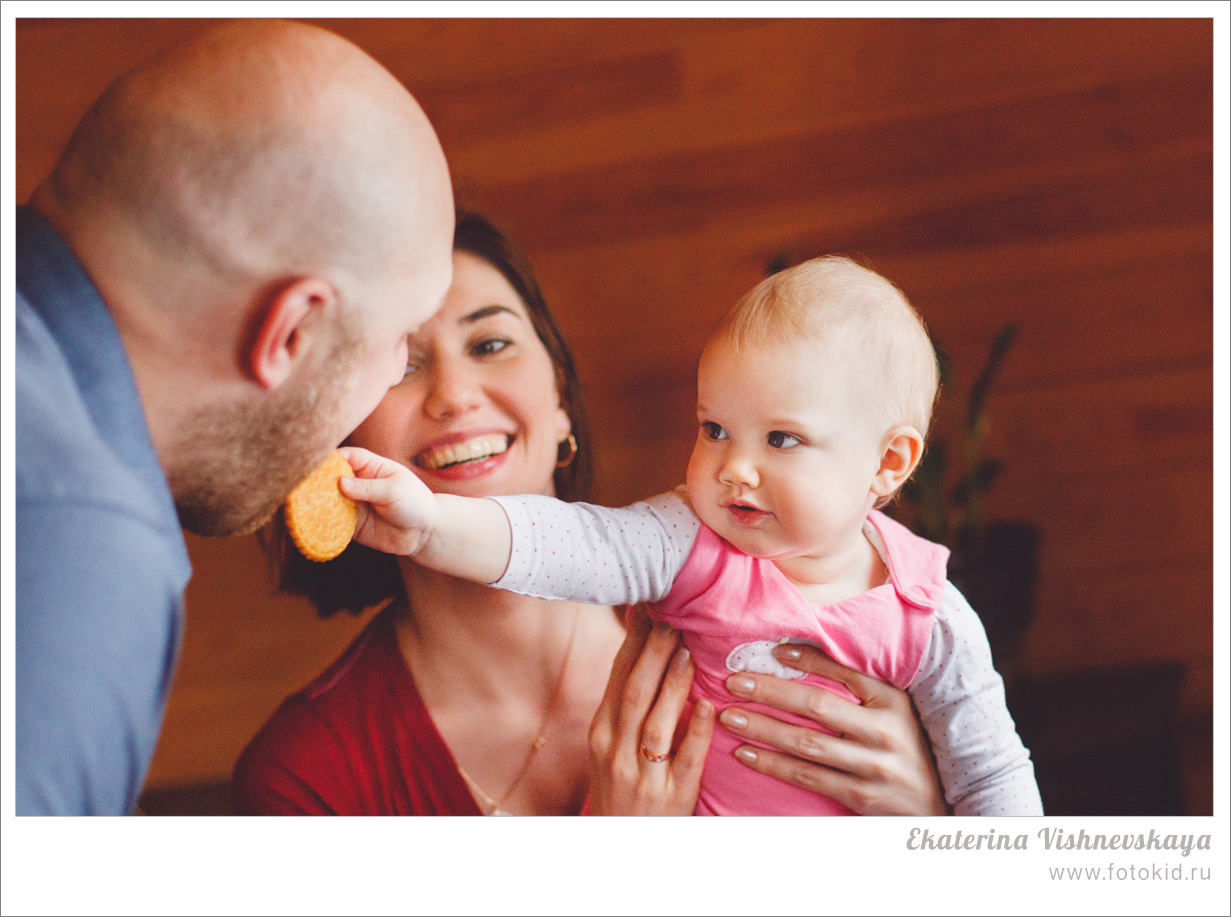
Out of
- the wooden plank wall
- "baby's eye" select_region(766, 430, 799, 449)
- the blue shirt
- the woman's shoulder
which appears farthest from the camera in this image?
the wooden plank wall

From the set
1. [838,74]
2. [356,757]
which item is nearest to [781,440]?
[356,757]

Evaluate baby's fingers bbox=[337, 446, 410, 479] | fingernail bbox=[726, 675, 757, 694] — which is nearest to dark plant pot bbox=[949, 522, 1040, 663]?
fingernail bbox=[726, 675, 757, 694]

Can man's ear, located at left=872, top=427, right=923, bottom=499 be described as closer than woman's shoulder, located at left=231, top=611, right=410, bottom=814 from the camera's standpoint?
Yes

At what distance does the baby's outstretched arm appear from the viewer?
26.0 inches

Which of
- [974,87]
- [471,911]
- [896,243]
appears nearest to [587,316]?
[896,243]

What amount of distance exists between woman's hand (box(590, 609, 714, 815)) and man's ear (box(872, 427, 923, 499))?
0.74ft

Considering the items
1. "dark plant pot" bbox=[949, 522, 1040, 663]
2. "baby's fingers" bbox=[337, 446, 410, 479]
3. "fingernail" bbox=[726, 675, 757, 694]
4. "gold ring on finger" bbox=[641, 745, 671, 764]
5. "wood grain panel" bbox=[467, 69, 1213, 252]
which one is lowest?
"gold ring on finger" bbox=[641, 745, 671, 764]

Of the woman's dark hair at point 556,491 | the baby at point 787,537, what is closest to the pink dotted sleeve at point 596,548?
the baby at point 787,537

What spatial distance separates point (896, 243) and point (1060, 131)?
11.0 inches

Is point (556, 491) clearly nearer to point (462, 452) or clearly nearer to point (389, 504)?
point (462, 452)

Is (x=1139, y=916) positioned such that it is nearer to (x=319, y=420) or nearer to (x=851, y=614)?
(x=851, y=614)

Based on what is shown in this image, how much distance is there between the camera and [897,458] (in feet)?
2.32

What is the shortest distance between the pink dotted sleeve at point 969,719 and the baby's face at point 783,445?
0.14 m

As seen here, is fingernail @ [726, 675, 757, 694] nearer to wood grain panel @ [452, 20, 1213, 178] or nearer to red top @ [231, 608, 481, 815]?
red top @ [231, 608, 481, 815]
